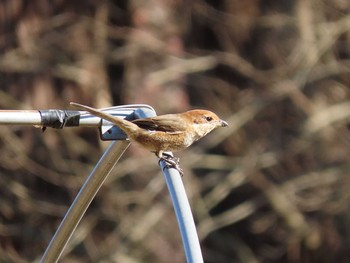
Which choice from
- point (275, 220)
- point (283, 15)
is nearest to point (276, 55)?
point (283, 15)

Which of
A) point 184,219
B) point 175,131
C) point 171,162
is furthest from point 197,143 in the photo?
point 184,219

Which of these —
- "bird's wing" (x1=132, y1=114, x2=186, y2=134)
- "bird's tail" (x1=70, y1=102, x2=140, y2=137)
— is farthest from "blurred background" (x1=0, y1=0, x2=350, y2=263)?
"bird's tail" (x1=70, y1=102, x2=140, y2=137)

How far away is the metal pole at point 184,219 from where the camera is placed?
2.97 meters

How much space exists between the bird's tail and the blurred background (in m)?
5.07

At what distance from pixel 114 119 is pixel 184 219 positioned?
0.61 m

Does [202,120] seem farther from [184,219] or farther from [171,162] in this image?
[184,219]

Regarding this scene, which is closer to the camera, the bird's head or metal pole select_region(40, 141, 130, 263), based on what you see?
metal pole select_region(40, 141, 130, 263)

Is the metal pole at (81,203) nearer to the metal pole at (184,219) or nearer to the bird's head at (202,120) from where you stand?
the metal pole at (184,219)

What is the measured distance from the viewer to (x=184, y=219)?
123 inches

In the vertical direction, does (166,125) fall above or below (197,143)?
below

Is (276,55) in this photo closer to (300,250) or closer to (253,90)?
(253,90)

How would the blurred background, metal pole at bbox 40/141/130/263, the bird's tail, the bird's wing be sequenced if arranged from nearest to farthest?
the bird's tail → metal pole at bbox 40/141/130/263 → the bird's wing → the blurred background

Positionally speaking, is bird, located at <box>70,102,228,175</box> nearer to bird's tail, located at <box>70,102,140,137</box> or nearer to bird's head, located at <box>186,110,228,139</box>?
bird's head, located at <box>186,110,228,139</box>

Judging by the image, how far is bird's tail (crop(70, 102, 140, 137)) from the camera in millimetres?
3385
